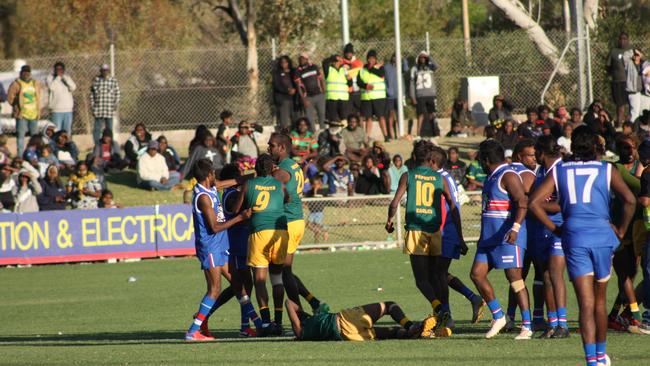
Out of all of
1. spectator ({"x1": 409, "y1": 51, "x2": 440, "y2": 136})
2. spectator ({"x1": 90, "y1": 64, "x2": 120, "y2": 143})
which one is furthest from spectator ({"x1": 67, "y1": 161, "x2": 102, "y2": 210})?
spectator ({"x1": 409, "y1": 51, "x2": 440, "y2": 136})

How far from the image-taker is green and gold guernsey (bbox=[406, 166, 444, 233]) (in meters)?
11.6

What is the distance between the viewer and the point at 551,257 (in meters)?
10.5

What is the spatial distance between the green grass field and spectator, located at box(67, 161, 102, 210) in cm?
205

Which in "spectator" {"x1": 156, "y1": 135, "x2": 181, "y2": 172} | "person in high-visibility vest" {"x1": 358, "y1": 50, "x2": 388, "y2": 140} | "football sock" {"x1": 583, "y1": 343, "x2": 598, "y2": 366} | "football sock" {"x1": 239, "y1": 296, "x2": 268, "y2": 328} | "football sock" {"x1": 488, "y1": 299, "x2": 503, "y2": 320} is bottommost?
"football sock" {"x1": 239, "y1": 296, "x2": 268, "y2": 328}

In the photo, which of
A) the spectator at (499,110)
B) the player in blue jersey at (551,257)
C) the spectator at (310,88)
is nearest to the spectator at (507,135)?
the spectator at (499,110)

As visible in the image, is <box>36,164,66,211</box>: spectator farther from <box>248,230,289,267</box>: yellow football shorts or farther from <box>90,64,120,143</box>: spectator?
<box>248,230,289,267</box>: yellow football shorts

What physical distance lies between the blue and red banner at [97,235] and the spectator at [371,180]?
12.6ft

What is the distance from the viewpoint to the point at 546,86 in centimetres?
2845

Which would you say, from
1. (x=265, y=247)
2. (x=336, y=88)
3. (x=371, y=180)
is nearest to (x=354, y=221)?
(x=371, y=180)

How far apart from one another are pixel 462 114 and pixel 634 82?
4.57m

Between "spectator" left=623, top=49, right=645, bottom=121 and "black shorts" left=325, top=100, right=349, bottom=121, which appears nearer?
"spectator" left=623, top=49, right=645, bottom=121

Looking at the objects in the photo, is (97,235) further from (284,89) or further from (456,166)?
(456,166)

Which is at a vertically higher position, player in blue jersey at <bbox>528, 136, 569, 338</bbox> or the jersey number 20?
the jersey number 20

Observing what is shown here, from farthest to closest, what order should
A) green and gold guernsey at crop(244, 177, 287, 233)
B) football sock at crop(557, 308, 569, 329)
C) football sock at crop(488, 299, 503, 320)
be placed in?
green and gold guernsey at crop(244, 177, 287, 233)
football sock at crop(488, 299, 503, 320)
football sock at crop(557, 308, 569, 329)
